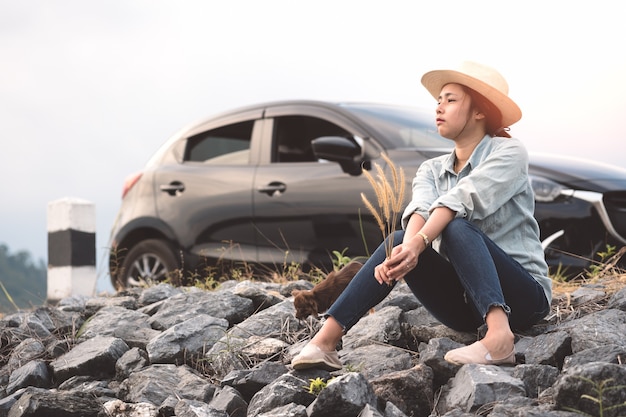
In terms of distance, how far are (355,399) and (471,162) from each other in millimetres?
1153

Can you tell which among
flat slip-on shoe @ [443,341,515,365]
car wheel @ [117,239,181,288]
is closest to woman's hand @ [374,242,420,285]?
flat slip-on shoe @ [443,341,515,365]

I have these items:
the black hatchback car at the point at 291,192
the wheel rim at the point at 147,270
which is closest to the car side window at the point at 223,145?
the black hatchback car at the point at 291,192

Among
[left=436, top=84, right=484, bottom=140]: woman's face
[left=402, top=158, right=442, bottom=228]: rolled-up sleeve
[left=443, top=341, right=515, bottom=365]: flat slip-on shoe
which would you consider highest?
[left=436, top=84, right=484, bottom=140]: woman's face

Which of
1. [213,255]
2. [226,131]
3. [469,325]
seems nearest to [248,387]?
[469,325]

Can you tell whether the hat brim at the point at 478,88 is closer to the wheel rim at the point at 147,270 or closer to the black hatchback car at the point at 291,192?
the black hatchback car at the point at 291,192

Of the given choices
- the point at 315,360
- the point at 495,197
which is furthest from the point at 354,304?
the point at 495,197

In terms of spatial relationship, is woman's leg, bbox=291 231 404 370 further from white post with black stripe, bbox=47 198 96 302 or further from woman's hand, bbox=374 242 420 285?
white post with black stripe, bbox=47 198 96 302

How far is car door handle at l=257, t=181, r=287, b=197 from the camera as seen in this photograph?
7.11m

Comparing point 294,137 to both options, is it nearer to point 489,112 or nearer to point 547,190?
point 547,190

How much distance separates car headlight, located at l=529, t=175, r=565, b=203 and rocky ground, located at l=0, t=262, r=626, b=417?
87 centimetres

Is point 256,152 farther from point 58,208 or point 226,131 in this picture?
point 58,208

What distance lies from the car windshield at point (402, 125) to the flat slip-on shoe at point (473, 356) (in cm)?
337

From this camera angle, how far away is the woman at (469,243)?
3455 millimetres

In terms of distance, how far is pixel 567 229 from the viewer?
5.98 metres
